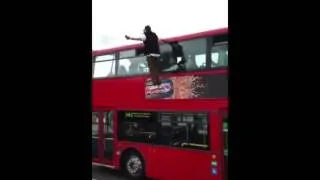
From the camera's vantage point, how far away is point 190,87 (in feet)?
14.0

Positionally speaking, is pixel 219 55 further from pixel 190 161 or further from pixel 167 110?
pixel 190 161

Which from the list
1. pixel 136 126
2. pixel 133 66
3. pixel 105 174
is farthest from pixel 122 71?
pixel 105 174

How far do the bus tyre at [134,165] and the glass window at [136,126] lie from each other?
24 cm

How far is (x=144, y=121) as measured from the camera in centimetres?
471

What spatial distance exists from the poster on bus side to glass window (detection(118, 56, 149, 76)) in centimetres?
16

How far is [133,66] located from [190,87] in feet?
2.87

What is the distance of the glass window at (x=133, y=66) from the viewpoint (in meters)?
4.63

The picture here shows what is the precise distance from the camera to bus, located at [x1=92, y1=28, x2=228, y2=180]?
402cm

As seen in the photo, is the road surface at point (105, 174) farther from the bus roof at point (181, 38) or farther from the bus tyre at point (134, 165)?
the bus roof at point (181, 38)

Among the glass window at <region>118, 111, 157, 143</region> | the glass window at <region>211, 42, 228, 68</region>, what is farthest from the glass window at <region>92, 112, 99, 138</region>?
the glass window at <region>211, 42, 228, 68</region>

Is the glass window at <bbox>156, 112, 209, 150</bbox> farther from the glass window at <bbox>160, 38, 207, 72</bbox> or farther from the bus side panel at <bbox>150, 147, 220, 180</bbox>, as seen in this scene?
the glass window at <bbox>160, 38, 207, 72</bbox>
